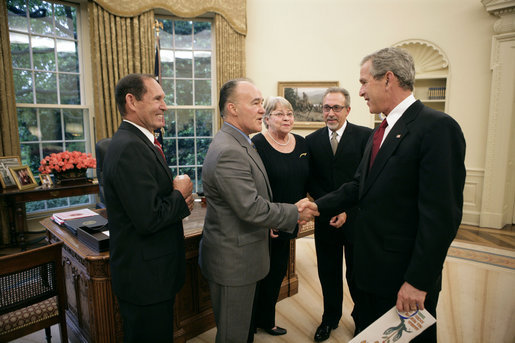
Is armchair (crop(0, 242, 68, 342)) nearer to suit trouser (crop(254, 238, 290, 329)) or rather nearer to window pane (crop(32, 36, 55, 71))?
suit trouser (crop(254, 238, 290, 329))

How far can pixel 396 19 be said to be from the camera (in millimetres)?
5562

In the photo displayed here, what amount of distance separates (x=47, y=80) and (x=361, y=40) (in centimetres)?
511

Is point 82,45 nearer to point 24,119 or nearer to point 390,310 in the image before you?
point 24,119

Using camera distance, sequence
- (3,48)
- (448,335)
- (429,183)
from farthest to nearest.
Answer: (3,48) → (448,335) → (429,183)

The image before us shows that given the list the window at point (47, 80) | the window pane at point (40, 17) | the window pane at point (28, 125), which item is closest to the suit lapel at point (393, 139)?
the window at point (47, 80)

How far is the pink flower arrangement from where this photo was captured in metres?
4.26

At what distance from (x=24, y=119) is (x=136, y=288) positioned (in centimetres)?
449

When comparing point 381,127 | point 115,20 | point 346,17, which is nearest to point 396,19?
point 346,17

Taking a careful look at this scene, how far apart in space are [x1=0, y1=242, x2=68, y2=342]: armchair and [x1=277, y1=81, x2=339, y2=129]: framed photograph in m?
4.80

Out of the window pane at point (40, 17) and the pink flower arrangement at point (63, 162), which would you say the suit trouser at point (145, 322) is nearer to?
the pink flower arrangement at point (63, 162)

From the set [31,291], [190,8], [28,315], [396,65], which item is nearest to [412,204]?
[396,65]

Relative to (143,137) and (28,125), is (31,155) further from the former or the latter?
(143,137)

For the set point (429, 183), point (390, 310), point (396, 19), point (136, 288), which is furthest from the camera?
point (396, 19)

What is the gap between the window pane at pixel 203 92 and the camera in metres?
5.92
